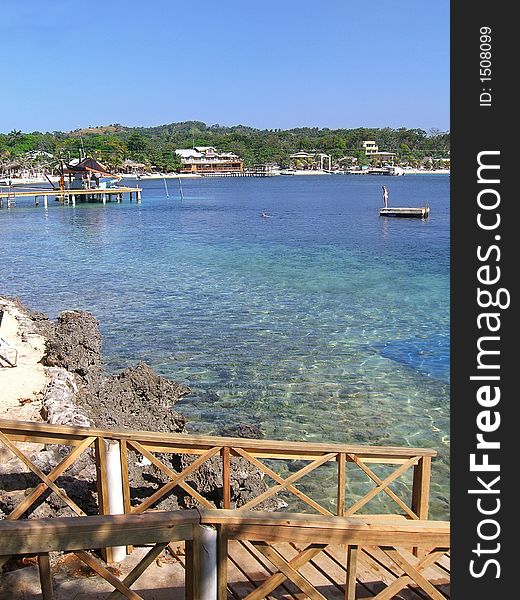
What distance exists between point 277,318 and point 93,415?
30.8 ft

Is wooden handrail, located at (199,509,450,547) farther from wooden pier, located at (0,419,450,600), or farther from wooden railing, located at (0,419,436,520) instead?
wooden railing, located at (0,419,436,520)

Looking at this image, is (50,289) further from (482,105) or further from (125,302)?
(482,105)

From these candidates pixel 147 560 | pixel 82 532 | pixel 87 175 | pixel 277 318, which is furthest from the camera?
pixel 87 175

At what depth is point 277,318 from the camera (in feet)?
59.7

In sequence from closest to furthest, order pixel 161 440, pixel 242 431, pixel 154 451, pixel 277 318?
pixel 161 440
pixel 154 451
pixel 242 431
pixel 277 318

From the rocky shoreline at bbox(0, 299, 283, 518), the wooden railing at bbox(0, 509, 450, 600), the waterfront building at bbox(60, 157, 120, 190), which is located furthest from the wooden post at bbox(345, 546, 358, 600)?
the waterfront building at bbox(60, 157, 120, 190)

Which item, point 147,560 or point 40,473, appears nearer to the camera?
point 147,560

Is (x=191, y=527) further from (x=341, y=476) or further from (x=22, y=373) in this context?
(x=22, y=373)

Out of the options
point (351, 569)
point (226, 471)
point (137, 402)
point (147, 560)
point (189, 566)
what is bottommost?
point (137, 402)

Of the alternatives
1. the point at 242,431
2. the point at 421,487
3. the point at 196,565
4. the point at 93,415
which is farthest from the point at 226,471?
the point at 242,431

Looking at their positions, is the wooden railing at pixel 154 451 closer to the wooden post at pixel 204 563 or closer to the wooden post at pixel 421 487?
the wooden post at pixel 421 487

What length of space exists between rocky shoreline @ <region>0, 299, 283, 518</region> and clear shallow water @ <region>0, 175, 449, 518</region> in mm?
608

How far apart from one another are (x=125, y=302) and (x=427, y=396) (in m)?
11.5

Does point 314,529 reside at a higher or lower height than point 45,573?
higher
